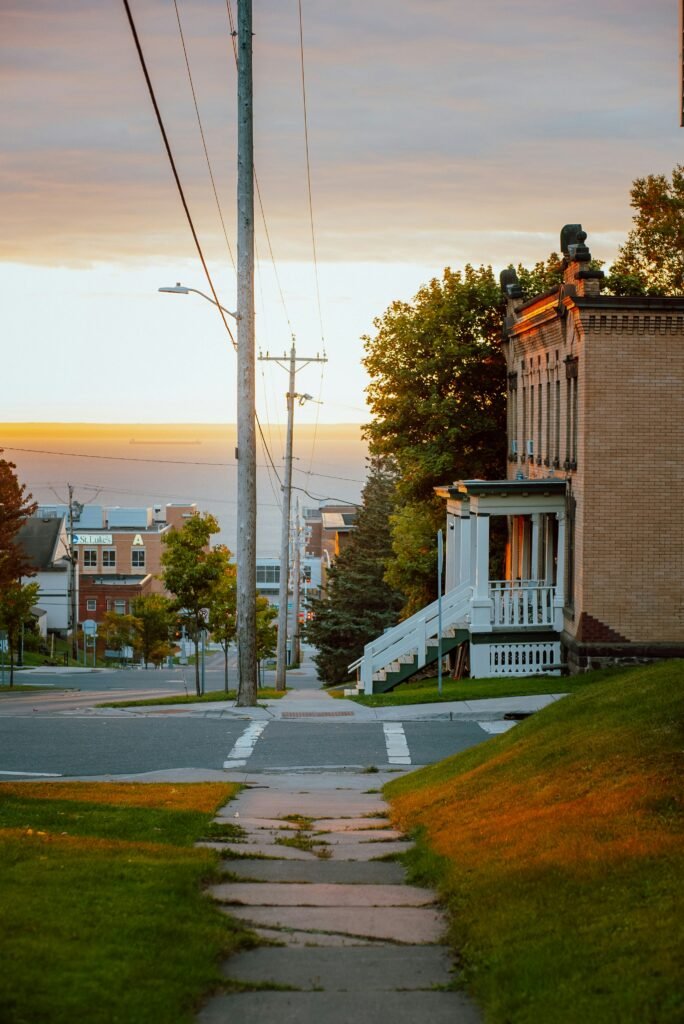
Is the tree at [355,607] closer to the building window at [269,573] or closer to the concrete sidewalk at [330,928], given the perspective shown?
the concrete sidewalk at [330,928]

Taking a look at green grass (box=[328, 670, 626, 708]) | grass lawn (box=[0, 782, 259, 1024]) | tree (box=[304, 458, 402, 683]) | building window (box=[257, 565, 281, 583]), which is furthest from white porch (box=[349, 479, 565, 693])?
building window (box=[257, 565, 281, 583])

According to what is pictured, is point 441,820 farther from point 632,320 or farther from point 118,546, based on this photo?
point 118,546

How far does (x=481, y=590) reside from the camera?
3011 centimetres

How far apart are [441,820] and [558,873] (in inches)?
137

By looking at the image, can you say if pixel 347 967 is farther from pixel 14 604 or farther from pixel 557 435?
pixel 14 604

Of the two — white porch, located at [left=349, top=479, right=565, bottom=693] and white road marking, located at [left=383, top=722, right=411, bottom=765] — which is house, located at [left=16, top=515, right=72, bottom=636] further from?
white road marking, located at [left=383, top=722, right=411, bottom=765]

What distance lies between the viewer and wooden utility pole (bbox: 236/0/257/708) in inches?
996

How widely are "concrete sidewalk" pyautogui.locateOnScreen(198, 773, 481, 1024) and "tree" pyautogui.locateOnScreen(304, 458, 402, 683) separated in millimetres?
46072

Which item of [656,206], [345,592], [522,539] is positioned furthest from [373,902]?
[345,592]

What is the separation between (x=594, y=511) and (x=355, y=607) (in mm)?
35003

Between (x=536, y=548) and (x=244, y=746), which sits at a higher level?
(x=536, y=548)

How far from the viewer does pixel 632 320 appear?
88.1ft

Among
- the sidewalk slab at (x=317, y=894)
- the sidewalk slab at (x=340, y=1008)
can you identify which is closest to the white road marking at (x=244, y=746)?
the sidewalk slab at (x=317, y=894)

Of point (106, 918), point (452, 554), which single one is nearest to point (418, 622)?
point (452, 554)
